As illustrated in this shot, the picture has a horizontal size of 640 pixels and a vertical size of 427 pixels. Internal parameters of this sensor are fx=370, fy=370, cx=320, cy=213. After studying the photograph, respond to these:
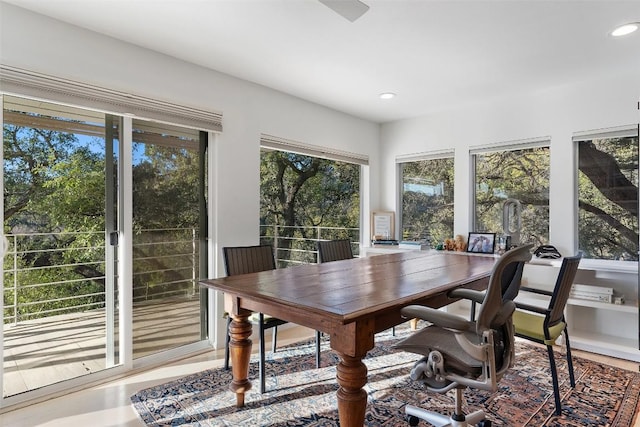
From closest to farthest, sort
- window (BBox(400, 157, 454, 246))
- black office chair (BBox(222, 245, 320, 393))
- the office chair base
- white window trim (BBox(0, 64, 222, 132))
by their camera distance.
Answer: the office chair base < white window trim (BBox(0, 64, 222, 132)) < black office chair (BBox(222, 245, 320, 393)) < window (BBox(400, 157, 454, 246))

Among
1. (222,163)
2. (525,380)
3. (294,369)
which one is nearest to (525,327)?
(525,380)

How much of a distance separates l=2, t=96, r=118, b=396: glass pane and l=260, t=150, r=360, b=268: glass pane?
7.77ft

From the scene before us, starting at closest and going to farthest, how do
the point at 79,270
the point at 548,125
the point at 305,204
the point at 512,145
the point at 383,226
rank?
the point at 79,270
the point at 548,125
the point at 512,145
the point at 383,226
the point at 305,204

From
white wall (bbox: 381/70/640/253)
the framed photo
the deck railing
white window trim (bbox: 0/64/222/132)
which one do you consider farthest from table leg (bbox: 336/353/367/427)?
the deck railing

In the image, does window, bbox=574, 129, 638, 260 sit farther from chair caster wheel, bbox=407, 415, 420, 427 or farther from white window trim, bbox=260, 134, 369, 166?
chair caster wheel, bbox=407, 415, 420, 427

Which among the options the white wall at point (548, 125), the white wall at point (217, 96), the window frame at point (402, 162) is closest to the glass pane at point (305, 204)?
the window frame at point (402, 162)

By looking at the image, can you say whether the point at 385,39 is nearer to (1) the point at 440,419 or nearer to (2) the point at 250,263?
(2) the point at 250,263

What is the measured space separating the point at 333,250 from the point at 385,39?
1.79 metres

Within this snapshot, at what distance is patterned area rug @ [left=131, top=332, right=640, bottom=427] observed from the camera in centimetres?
206

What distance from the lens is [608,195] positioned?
3328 mm

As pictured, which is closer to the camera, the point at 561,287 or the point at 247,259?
the point at 561,287

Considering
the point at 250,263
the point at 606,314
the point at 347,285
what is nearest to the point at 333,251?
the point at 250,263

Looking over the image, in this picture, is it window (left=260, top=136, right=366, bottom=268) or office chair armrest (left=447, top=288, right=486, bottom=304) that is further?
window (left=260, top=136, right=366, bottom=268)

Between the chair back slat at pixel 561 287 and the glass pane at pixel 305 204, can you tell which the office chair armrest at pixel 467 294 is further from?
the glass pane at pixel 305 204
